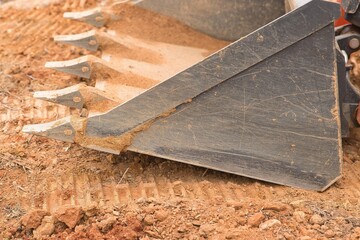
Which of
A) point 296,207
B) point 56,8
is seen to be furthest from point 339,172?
point 56,8

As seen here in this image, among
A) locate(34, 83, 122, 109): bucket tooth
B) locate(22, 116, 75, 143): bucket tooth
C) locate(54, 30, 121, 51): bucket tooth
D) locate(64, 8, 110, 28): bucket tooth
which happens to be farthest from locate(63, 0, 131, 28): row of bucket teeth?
locate(22, 116, 75, 143): bucket tooth

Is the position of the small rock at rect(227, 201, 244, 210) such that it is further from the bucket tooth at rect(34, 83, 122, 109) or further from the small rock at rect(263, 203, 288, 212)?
the bucket tooth at rect(34, 83, 122, 109)

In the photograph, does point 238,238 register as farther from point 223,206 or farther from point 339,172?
point 339,172

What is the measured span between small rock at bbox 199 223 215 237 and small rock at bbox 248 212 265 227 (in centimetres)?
19

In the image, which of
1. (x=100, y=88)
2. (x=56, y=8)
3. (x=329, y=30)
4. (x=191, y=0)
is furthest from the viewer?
(x=56, y=8)

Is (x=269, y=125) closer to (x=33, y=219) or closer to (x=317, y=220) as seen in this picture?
(x=317, y=220)

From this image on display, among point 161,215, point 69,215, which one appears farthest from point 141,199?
point 69,215

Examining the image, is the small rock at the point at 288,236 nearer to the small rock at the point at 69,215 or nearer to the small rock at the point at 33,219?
the small rock at the point at 69,215

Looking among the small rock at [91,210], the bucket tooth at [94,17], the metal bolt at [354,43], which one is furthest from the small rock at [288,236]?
the bucket tooth at [94,17]

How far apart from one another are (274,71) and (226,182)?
70cm

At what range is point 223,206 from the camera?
3.57 metres

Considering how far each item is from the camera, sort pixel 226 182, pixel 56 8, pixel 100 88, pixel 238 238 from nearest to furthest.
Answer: pixel 238 238
pixel 226 182
pixel 100 88
pixel 56 8

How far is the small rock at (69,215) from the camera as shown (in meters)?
3.39

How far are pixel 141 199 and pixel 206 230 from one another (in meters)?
0.42
